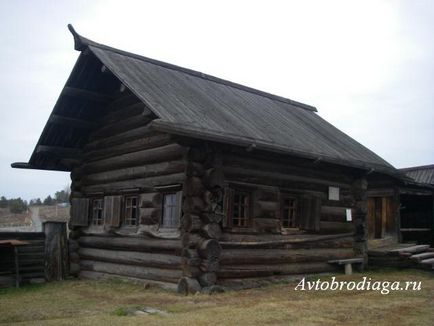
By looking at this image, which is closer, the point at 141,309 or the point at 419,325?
the point at 419,325

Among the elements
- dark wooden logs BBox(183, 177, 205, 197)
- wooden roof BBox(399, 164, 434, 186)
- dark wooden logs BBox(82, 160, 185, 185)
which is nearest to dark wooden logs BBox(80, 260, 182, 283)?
dark wooden logs BBox(183, 177, 205, 197)

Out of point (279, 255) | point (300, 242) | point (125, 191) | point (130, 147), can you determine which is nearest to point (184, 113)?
point (130, 147)

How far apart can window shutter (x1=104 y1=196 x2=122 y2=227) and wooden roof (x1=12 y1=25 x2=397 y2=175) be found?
2.68m

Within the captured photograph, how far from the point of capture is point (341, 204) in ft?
A: 48.1

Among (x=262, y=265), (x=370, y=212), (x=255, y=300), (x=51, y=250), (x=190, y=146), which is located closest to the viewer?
(x=255, y=300)

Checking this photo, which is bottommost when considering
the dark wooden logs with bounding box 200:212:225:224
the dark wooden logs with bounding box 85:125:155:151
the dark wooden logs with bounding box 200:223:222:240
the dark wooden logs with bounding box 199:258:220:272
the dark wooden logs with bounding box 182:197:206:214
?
the dark wooden logs with bounding box 199:258:220:272

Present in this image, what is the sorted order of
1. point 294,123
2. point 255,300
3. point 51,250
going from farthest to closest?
point 294,123 → point 51,250 → point 255,300

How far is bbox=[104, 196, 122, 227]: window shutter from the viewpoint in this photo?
43.5 feet

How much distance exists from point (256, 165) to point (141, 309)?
4.76 meters

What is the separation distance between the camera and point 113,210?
1345 cm

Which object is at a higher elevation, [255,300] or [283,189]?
[283,189]

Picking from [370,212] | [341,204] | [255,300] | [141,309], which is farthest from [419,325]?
[370,212]

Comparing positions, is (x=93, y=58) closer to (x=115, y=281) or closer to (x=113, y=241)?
(x=113, y=241)

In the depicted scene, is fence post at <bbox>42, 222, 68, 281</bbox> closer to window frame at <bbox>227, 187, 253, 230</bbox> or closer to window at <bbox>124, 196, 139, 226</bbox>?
window at <bbox>124, 196, 139, 226</bbox>
